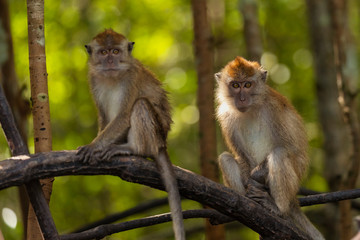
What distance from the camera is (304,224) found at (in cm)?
606

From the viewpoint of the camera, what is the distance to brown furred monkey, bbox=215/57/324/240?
20.5 ft

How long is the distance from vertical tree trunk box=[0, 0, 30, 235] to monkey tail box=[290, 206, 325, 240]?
3537mm

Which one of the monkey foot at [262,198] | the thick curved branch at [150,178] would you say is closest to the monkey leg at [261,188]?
the monkey foot at [262,198]

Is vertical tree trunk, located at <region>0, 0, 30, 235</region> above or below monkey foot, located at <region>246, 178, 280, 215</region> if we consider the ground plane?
above

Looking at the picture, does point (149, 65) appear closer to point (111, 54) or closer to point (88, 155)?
point (111, 54)

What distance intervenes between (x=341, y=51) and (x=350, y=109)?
0.94 m

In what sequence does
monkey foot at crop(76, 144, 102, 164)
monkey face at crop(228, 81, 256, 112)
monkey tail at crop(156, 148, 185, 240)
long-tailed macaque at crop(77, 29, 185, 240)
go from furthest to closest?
monkey face at crop(228, 81, 256, 112), long-tailed macaque at crop(77, 29, 185, 240), monkey tail at crop(156, 148, 185, 240), monkey foot at crop(76, 144, 102, 164)

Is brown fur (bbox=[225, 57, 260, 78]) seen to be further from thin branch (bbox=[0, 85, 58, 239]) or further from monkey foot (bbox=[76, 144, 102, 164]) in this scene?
thin branch (bbox=[0, 85, 58, 239])

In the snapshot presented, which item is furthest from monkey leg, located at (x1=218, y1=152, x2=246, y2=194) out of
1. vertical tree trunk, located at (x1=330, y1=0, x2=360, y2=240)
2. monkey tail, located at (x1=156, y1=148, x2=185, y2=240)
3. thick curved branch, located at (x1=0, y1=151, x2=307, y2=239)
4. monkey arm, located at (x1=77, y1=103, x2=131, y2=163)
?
vertical tree trunk, located at (x1=330, y1=0, x2=360, y2=240)

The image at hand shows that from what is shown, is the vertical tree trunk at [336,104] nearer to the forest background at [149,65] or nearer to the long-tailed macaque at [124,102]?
the forest background at [149,65]

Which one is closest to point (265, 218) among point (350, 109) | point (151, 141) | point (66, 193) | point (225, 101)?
point (151, 141)

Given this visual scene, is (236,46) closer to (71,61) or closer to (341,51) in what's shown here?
(71,61)

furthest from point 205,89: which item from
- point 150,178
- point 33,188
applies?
point 33,188

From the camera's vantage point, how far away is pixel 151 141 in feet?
18.3
